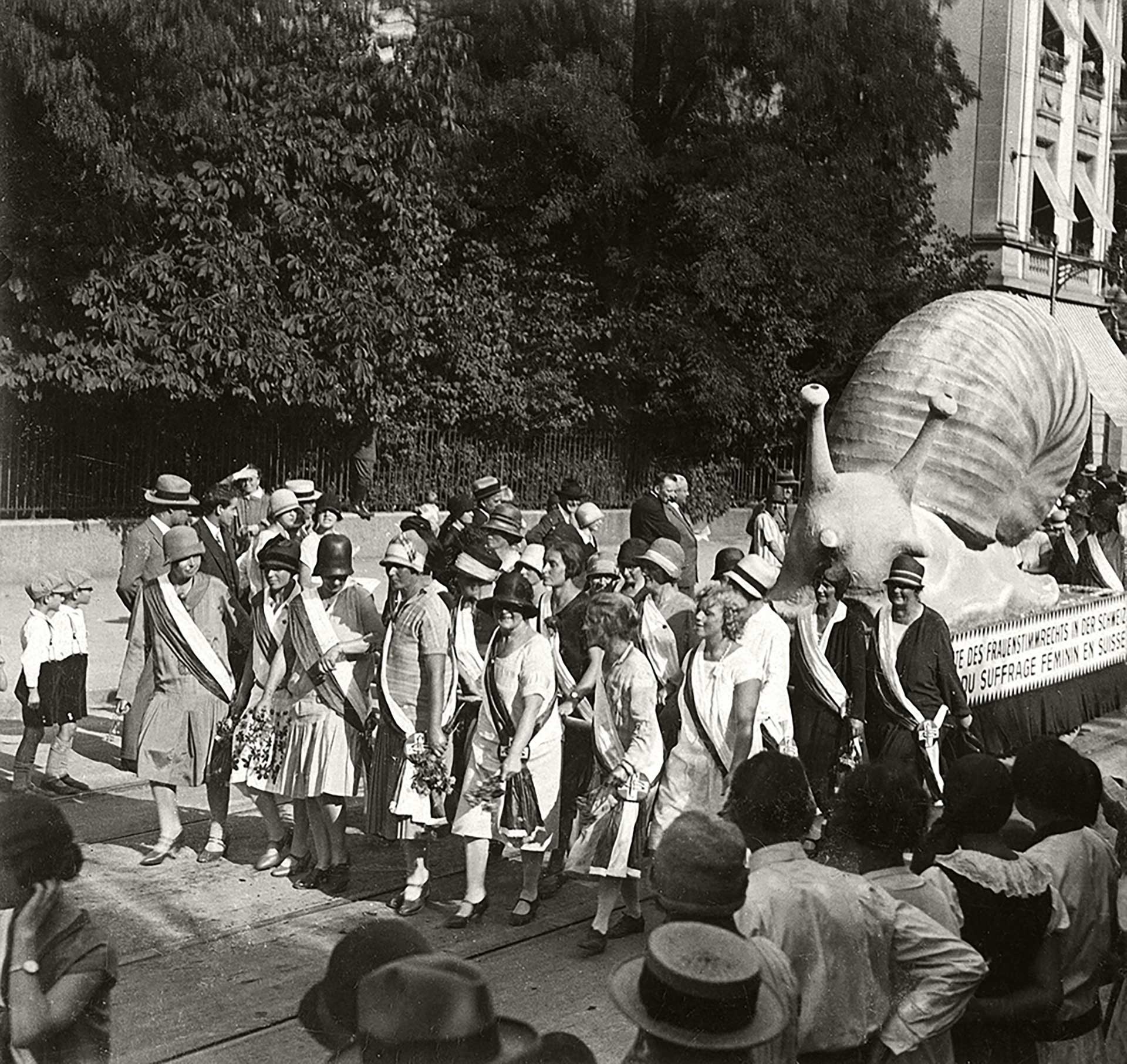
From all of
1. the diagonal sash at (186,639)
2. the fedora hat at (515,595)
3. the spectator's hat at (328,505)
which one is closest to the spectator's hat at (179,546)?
the diagonal sash at (186,639)

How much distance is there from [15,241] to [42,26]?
90.9 inches

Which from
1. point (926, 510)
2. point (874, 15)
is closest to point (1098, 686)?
point (926, 510)

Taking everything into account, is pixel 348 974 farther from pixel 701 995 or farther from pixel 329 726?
pixel 329 726

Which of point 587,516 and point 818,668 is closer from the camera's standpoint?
point 818,668

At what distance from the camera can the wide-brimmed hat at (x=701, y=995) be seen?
283cm

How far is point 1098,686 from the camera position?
1026 cm

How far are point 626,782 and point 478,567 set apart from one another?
4.54 ft

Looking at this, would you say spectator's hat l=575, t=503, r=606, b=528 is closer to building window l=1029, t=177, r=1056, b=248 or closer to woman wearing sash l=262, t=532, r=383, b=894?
woman wearing sash l=262, t=532, r=383, b=894

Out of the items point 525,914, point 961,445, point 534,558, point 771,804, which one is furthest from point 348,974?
point 961,445

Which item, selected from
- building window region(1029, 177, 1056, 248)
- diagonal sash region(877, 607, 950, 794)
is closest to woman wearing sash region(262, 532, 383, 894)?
diagonal sash region(877, 607, 950, 794)

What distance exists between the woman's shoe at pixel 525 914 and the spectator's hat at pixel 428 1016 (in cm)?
413

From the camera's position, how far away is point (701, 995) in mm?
2820

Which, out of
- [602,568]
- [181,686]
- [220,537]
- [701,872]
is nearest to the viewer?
[701,872]

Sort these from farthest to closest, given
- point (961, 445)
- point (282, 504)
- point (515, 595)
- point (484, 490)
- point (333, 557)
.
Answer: point (484, 490) → point (961, 445) → point (282, 504) → point (333, 557) → point (515, 595)
